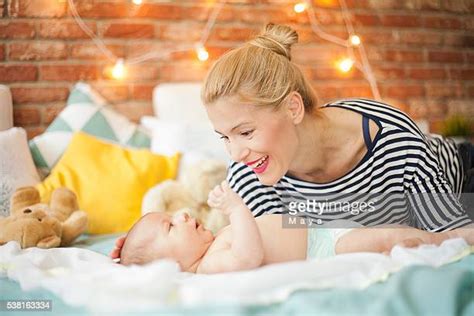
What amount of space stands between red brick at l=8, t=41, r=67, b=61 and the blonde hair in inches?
39.5

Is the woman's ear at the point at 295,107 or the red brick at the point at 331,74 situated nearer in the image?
the woman's ear at the point at 295,107

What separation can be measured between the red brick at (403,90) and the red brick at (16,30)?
1.32m

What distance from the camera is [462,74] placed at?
7.84ft

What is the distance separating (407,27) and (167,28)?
0.92m

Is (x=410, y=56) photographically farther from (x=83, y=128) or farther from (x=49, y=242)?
(x=49, y=242)

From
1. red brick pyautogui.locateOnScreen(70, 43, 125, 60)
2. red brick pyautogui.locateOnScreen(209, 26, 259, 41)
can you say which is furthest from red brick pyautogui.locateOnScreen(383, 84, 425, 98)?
red brick pyautogui.locateOnScreen(70, 43, 125, 60)

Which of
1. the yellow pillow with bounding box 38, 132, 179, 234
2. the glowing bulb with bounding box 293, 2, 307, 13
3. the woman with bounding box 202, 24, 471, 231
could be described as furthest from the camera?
the glowing bulb with bounding box 293, 2, 307, 13

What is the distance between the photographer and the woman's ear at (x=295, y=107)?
3.92 ft

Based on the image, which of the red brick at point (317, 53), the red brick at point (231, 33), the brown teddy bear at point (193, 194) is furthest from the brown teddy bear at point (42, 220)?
the red brick at point (317, 53)

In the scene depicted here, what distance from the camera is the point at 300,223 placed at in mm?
1223

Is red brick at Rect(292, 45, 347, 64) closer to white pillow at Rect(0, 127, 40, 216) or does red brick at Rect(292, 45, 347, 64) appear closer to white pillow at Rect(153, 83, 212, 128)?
white pillow at Rect(153, 83, 212, 128)

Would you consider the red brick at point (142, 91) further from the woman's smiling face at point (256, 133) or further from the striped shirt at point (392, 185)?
the woman's smiling face at point (256, 133)

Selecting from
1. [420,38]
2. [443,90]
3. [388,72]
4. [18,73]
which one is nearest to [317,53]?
[388,72]

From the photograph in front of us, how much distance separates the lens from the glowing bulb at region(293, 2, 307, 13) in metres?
2.37
